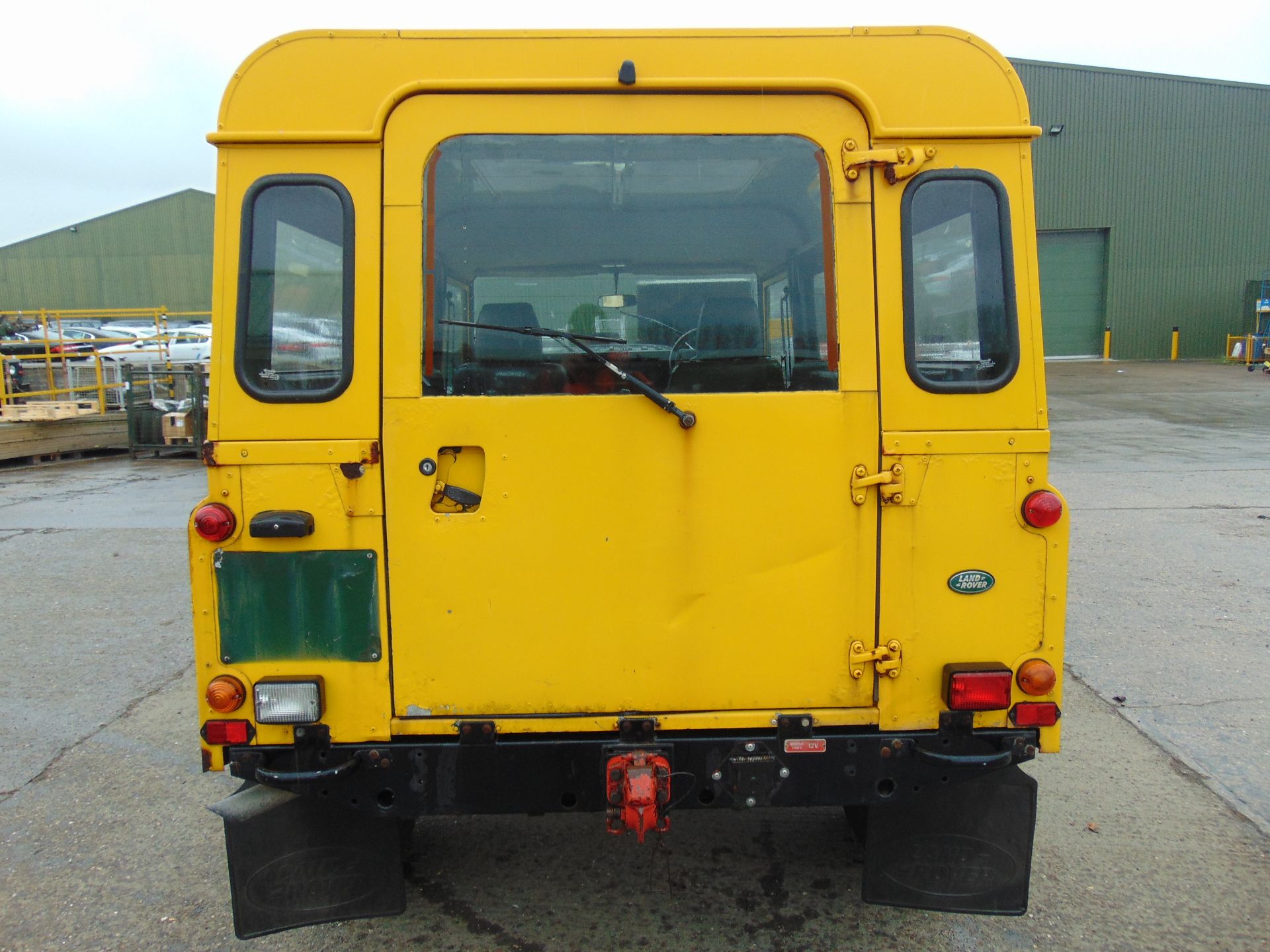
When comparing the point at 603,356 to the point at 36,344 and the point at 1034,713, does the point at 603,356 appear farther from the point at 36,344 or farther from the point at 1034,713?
the point at 36,344

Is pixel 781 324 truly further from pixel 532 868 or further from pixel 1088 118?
pixel 1088 118

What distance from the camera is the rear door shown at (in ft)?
8.86

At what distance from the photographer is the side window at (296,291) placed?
2.71 metres

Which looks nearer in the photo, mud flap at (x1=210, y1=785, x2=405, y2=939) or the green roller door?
mud flap at (x1=210, y1=785, x2=405, y2=939)

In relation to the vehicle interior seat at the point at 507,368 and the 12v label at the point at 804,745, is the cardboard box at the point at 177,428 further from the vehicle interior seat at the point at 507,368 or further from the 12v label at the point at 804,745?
the 12v label at the point at 804,745

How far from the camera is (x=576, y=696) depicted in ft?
9.18

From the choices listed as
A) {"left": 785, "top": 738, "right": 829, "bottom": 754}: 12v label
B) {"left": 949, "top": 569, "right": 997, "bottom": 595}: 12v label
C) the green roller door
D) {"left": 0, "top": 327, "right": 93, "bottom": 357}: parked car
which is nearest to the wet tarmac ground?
{"left": 785, "top": 738, "right": 829, "bottom": 754}: 12v label

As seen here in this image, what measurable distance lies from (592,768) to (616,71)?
2012mm

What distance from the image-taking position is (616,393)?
8.95 ft

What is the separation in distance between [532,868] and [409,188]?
250cm

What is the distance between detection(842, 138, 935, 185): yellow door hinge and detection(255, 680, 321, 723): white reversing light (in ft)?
7.07

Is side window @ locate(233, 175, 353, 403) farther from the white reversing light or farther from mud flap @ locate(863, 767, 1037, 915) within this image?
Result: mud flap @ locate(863, 767, 1037, 915)

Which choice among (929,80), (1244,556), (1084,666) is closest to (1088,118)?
(1244,556)

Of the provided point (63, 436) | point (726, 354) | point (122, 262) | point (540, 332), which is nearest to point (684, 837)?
point (726, 354)
